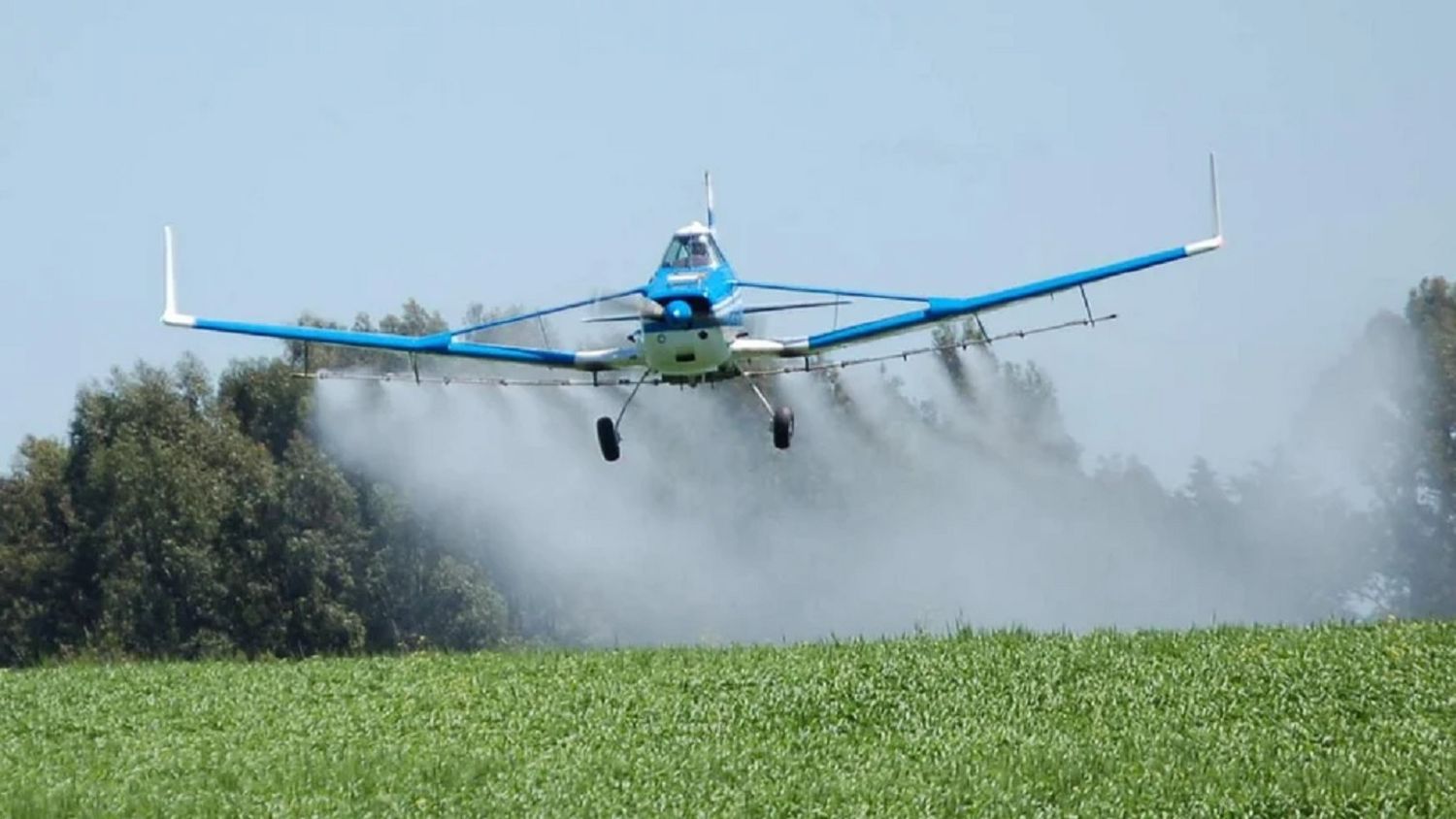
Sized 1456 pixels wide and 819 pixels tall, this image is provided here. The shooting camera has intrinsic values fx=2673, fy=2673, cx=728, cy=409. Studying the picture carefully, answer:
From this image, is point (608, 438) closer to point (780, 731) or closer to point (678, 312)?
point (678, 312)

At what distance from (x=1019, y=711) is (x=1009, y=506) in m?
55.1

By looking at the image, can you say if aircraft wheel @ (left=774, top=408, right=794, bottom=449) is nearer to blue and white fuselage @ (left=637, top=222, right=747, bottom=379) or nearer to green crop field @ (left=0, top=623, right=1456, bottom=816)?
blue and white fuselage @ (left=637, top=222, right=747, bottom=379)

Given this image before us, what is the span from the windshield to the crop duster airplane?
1 cm

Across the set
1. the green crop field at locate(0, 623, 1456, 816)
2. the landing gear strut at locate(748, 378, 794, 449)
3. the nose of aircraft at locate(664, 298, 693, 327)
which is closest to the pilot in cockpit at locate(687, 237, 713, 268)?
the nose of aircraft at locate(664, 298, 693, 327)

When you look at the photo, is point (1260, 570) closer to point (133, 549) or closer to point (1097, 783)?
point (133, 549)

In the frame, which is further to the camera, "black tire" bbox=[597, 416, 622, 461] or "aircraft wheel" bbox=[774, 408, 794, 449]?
"black tire" bbox=[597, 416, 622, 461]

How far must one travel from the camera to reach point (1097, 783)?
2102 centimetres

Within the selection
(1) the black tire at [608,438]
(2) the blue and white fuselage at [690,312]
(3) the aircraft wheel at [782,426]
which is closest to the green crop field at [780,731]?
(2) the blue and white fuselage at [690,312]

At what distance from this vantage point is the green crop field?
20734mm

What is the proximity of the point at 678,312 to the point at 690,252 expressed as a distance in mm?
1390

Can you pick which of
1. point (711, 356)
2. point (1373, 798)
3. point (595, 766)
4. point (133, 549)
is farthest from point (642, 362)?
point (133, 549)

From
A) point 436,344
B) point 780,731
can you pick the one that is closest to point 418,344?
point 436,344

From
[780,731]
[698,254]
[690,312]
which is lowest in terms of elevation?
[780,731]

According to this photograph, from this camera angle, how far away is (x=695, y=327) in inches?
1300
